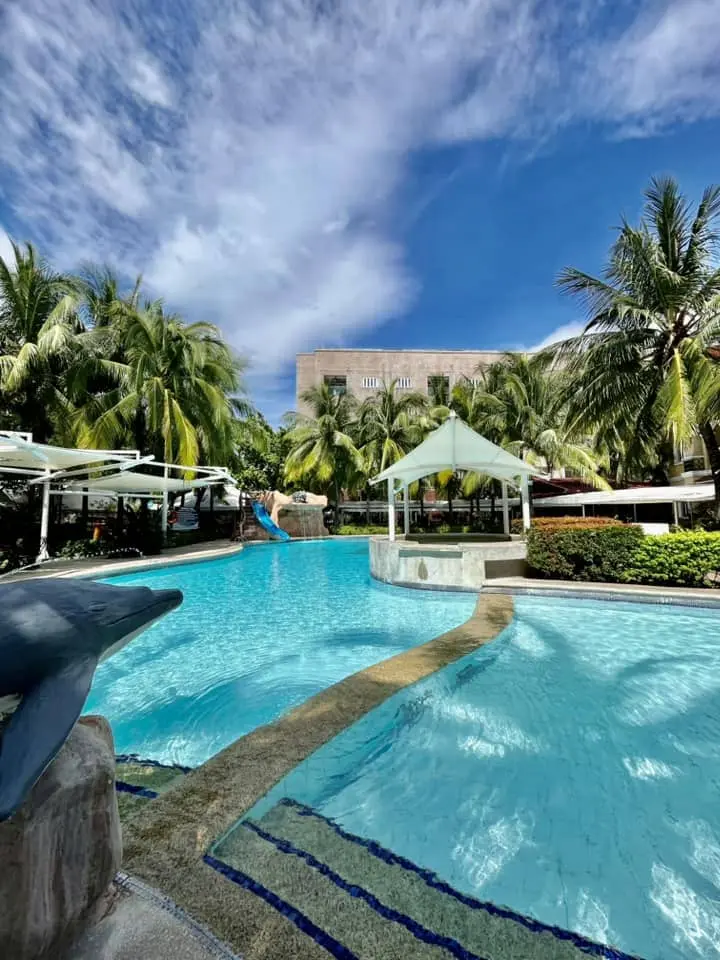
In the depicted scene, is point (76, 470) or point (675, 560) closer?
point (675, 560)

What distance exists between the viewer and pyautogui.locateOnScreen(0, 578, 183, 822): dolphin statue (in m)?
1.42

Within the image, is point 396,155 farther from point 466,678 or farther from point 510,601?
point 466,678

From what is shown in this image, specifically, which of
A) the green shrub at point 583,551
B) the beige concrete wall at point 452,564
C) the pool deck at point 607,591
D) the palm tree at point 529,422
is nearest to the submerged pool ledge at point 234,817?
the pool deck at point 607,591

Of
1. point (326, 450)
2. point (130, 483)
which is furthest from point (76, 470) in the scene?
point (326, 450)

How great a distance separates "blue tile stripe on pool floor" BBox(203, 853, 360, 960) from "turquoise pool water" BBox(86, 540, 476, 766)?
1.74 m

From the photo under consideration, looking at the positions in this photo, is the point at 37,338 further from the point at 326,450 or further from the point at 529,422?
the point at 529,422

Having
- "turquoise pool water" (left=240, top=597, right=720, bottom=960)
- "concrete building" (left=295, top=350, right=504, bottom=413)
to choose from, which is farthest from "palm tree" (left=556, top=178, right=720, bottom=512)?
"concrete building" (left=295, top=350, right=504, bottom=413)

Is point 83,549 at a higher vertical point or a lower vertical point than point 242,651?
higher

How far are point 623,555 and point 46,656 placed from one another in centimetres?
1045

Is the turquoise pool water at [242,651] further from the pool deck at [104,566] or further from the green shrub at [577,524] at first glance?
the green shrub at [577,524]

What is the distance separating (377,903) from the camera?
83.1 inches

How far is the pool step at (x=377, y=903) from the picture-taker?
188 cm

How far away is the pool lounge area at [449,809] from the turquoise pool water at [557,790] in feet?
0.05

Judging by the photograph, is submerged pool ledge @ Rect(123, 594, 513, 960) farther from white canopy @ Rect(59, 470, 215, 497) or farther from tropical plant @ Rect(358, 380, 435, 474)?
tropical plant @ Rect(358, 380, 435, 474)
